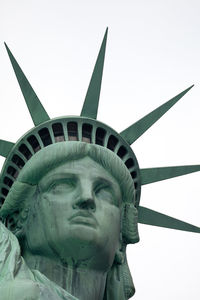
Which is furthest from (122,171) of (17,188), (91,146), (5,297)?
(5,297)

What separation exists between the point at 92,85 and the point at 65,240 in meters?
3.47

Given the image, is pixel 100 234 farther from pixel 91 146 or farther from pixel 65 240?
pixel 91 146

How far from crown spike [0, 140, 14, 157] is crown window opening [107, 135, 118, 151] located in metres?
1.78

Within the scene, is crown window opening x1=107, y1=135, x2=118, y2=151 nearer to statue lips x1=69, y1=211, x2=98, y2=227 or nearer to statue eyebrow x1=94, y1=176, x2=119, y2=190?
statue eyebrow x1=94, y1=176, x2=119, y2=190

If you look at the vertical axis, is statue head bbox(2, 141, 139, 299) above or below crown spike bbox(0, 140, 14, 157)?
below

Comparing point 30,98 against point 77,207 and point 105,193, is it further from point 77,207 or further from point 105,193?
point 77,207

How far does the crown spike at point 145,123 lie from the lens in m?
19.1

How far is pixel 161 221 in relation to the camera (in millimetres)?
18859

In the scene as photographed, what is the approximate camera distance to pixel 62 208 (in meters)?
17.1

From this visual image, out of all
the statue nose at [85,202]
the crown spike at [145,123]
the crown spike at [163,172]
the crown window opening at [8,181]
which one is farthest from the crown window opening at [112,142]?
the statue nose at [85,202]

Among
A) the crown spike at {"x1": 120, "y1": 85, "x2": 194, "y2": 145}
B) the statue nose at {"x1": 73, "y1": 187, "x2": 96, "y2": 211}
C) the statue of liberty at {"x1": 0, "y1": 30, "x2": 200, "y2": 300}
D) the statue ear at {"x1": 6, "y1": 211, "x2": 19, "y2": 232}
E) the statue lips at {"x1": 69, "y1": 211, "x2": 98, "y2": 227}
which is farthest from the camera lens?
the crown spike at {"x1": 120, "y1": 85, "x2": 194, "y2": 145}

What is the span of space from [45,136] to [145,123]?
6.10 ft

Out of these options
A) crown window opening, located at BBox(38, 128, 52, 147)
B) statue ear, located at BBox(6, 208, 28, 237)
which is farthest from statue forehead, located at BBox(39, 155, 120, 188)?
→ crown window opening, located at BBox(38, 128, 52, 147)

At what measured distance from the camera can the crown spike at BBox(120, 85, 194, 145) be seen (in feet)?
62.7
